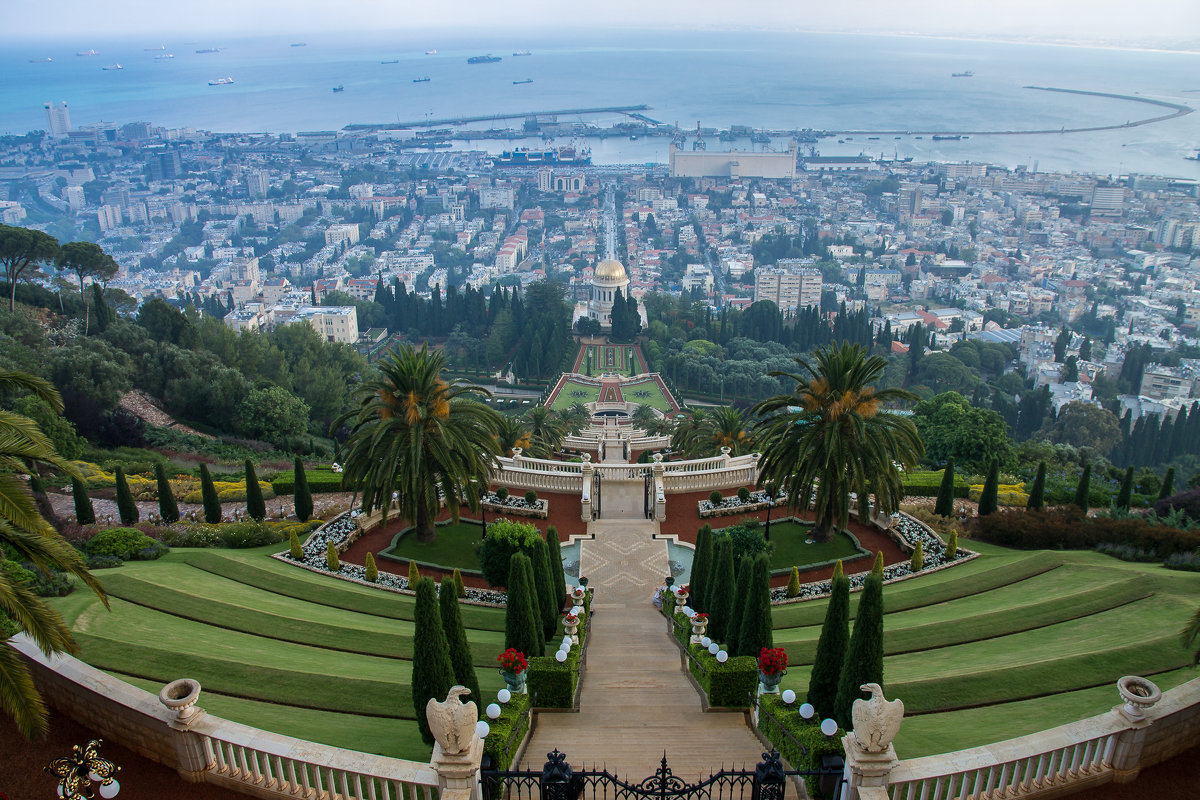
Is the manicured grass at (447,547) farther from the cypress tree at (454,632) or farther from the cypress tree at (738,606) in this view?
the cypress tree at (454,632)

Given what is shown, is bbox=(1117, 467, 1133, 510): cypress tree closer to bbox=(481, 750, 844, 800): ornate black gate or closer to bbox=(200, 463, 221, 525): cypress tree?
bbox=(481, 750, 844, 800): ornate black gate

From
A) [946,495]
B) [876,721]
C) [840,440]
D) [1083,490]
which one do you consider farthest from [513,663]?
[1083,490]

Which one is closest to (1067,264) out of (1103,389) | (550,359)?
(1103,389)

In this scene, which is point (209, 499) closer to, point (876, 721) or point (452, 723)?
point (452, 723)

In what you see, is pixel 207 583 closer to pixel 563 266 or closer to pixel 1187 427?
pixel 1187 427

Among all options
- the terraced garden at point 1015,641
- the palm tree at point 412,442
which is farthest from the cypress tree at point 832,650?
the palm tree at point 412,442
